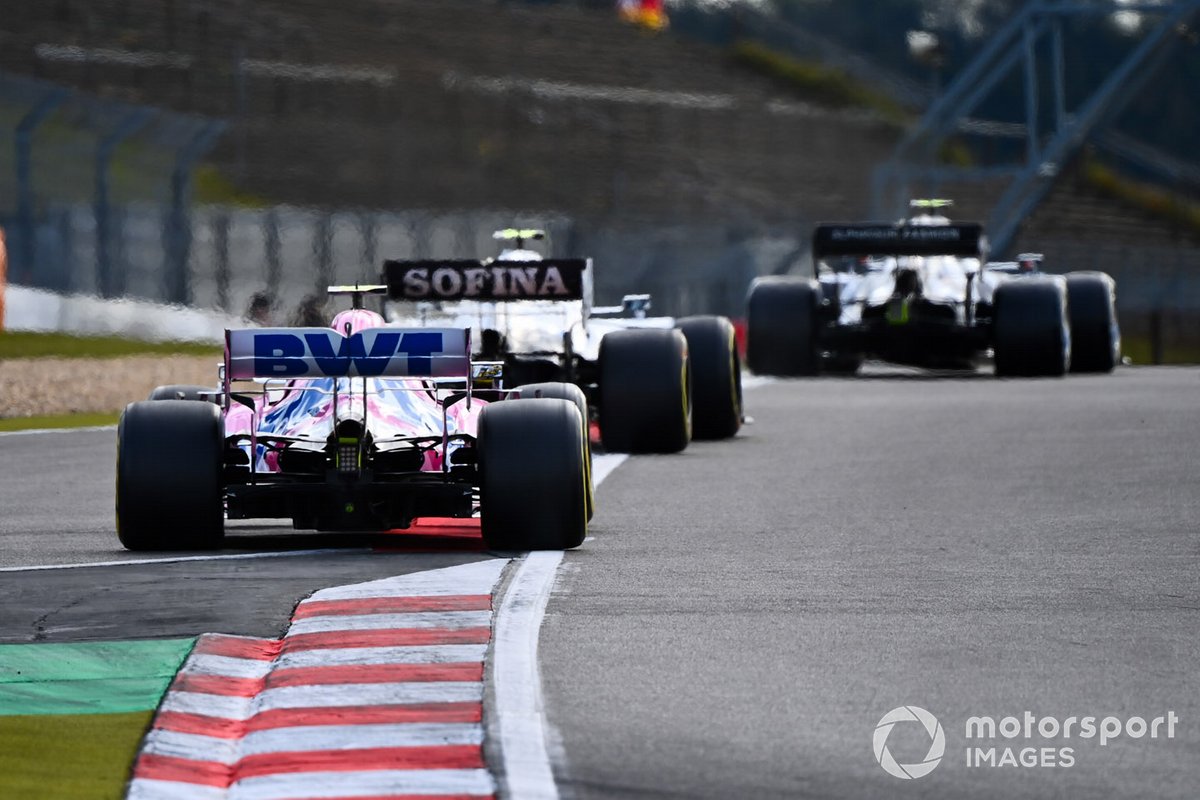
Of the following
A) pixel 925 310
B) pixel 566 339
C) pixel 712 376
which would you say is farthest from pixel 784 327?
pixel 566 339

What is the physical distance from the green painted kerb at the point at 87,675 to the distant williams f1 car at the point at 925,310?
18.1m

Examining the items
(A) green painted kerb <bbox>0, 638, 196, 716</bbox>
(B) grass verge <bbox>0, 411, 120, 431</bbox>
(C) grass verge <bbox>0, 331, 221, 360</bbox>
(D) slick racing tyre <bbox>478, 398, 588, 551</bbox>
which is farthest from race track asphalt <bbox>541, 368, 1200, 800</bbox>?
(C) grass verge <bbox>0, 331, 221, 360</bbox>

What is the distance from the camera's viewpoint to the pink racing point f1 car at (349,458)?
11.0m

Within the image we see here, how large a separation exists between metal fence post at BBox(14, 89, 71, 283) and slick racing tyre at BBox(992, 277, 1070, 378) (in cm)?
1299

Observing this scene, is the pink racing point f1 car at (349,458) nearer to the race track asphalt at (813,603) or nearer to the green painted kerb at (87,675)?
the race track asphalt at (813,603)

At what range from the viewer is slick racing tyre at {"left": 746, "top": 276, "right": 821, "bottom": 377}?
26562mm

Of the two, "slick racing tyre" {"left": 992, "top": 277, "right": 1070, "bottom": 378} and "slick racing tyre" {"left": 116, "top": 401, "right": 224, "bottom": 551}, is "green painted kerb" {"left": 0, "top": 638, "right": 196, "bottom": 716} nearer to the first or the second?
"slick racing tyre" {"left": 116, "top": 401, "right": 224, "bottom": 551}

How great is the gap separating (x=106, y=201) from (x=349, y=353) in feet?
75.9

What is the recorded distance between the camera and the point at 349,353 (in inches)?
442

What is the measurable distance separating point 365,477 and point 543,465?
0.83 m

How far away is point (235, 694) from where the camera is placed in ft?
25.4

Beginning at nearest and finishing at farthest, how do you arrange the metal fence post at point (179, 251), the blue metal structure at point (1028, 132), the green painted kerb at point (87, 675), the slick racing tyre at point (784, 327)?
the green painted kerb at point (87, 675) → the slick racing tyre at point (784, 327) → the metal fence post at point (179, 251) → the blue metal structure at point (1028, 132)

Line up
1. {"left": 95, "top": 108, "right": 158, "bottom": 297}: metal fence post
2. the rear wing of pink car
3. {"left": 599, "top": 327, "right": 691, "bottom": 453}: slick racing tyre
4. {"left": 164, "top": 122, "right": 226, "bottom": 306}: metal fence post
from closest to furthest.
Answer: the rear wing of pink car
{"left": 599, "top": 327, "right": 691, "bottom": 453}: slick racing tyre
{"left": 95, "top": 108, "right": 158, "bottom": 297}: metal fence post
{"left": 164, "top": 122, "right": 226, "bottom": 306}: metal fence post

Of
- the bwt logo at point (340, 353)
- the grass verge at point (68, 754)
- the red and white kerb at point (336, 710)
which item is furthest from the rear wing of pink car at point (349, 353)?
the grass verge at point (68, 754)
